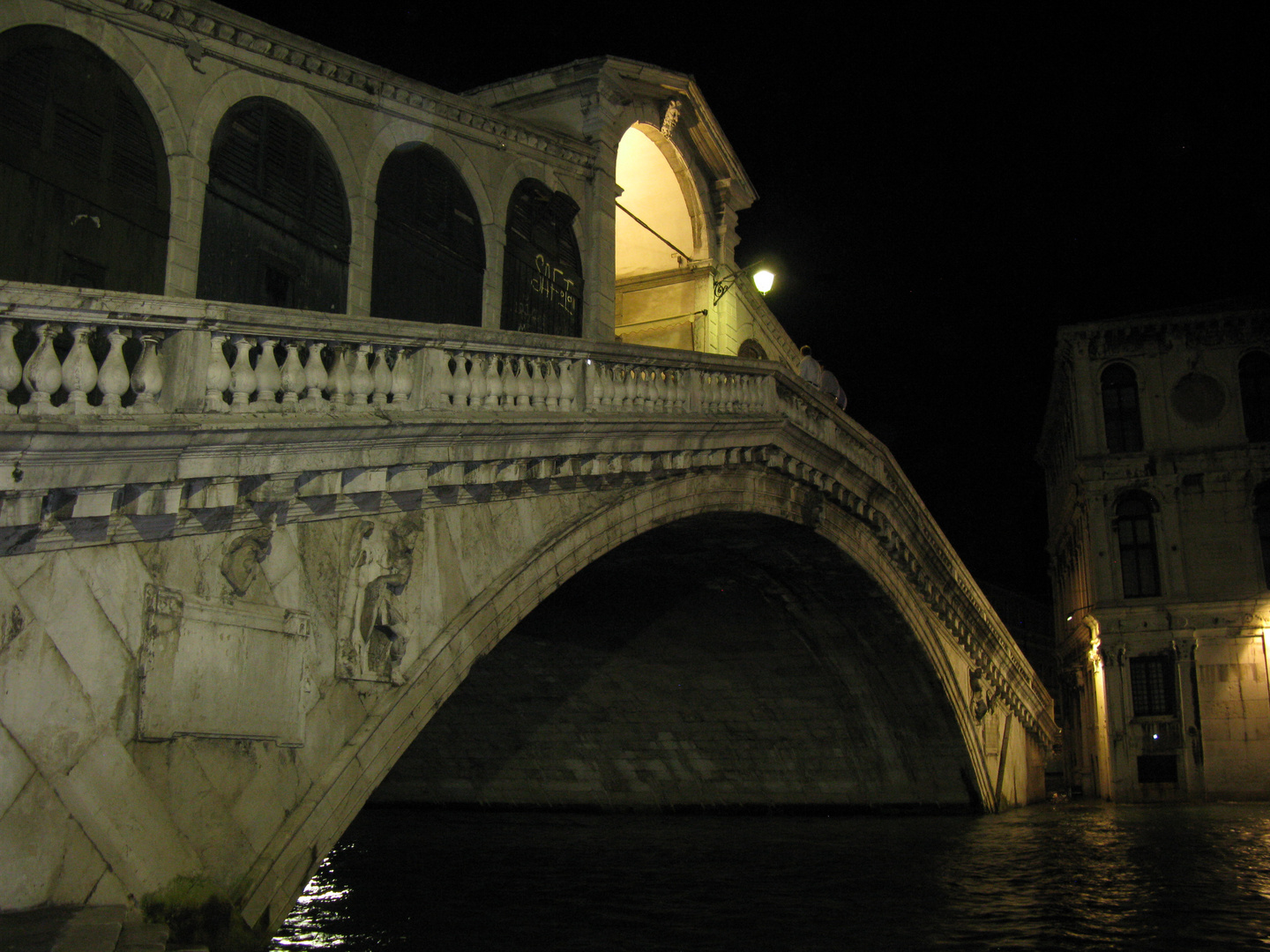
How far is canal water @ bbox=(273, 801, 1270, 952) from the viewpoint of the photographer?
1009 cm

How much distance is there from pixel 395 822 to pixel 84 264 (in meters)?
16.3

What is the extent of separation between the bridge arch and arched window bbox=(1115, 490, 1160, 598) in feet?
51.5

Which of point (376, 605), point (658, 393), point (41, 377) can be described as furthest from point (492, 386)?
point (41, 377)

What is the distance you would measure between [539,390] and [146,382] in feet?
12.9

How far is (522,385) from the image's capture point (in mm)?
9812

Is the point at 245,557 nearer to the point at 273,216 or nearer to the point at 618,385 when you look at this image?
the point at 618,385

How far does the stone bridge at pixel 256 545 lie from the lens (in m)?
6.17

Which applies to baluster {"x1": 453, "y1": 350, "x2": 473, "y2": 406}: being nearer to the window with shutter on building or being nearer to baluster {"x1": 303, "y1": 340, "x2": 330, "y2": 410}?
baluster {"x1": 303, "y1": 340, "x2": 330, "y2": 410}

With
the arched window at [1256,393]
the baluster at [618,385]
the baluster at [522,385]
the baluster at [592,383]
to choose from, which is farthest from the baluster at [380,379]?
the arched window at [1256,393]

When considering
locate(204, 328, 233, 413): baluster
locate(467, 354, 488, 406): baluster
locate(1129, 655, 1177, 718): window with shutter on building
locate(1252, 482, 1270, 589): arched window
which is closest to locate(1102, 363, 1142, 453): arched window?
locate(1252, 482, 1270, 589): arched window

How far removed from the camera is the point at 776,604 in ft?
66.0

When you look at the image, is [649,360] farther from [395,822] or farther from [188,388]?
[395,822]

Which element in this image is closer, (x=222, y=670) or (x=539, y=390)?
(x=222, y=670)

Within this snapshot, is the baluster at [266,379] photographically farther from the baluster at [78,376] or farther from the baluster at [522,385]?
the baluster at [522,385]
